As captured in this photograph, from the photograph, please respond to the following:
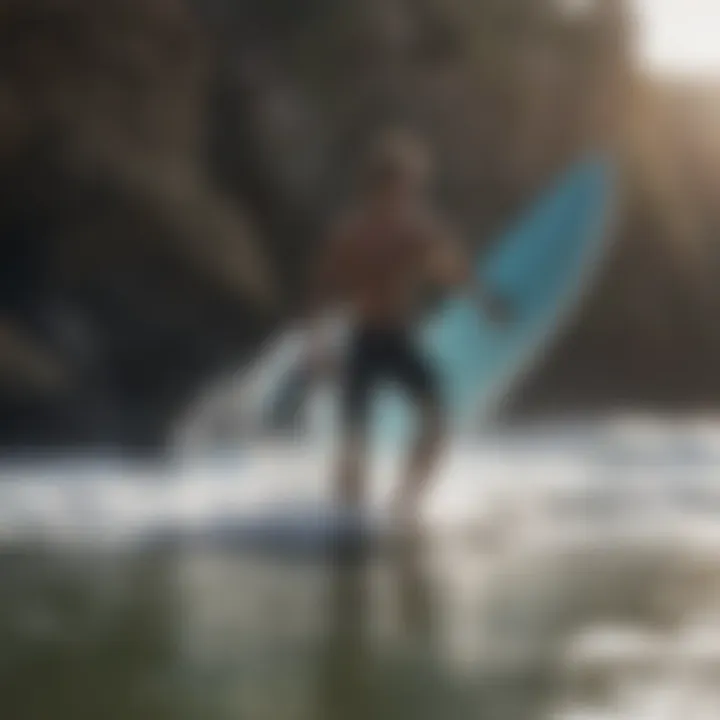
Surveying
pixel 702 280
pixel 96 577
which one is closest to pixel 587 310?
pixel 702 280

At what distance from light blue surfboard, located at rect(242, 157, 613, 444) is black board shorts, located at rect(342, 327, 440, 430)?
0.04 feet

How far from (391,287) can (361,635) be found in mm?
356

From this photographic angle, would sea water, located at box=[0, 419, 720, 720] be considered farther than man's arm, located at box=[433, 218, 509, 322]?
No

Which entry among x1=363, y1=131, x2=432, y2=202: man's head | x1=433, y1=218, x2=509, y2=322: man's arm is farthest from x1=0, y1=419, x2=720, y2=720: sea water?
x1=363, y1=131, x2=432, y2=202: man's head

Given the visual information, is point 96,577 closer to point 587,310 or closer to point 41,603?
point 41,603

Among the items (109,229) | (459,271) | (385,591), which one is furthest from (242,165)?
(385,591)

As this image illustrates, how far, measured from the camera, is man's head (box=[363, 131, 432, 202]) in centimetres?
121

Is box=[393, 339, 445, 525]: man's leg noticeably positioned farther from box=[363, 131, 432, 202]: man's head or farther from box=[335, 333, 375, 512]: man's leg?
box=[363, 131, 432, 202]: man's head

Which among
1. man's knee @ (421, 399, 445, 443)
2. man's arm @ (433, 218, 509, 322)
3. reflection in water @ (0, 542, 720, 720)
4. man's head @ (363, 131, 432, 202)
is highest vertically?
man's head @ (363, 131, 432, 202)

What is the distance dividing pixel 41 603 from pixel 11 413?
0.23m

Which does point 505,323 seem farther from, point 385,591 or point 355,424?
point 385,591

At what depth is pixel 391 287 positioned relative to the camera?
3.98 feet

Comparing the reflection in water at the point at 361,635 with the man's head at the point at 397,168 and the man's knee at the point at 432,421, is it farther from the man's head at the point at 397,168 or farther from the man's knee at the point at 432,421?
the man's head at the point at 397,168

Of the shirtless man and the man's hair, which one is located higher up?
the man's hair
